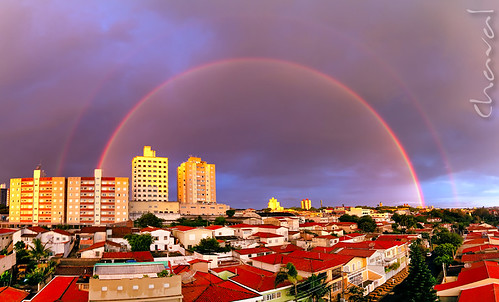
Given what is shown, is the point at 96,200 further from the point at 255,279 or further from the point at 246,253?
the point at 255,279

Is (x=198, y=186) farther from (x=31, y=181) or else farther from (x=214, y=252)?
(x=214, y=252)

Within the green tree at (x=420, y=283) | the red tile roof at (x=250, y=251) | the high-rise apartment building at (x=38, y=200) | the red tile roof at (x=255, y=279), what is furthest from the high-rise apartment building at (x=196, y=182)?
the green tree at (x=420, y=283)

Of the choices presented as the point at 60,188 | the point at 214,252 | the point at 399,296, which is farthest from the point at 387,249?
the point at 60,188

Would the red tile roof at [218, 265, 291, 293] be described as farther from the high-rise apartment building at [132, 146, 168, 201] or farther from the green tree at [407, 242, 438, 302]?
the high-rise apartment building at [132, 146, 168, 201]

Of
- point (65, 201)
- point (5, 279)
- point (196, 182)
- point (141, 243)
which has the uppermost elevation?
point (196, 182)

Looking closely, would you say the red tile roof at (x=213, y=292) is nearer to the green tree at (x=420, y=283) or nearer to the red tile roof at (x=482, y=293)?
the red tile roof at (x=482, y=293)

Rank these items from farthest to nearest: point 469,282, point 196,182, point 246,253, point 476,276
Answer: point 196,182 → point 246,253 → point 476,276 → point 469,282

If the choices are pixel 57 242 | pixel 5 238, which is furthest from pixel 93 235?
pixel 5 238
